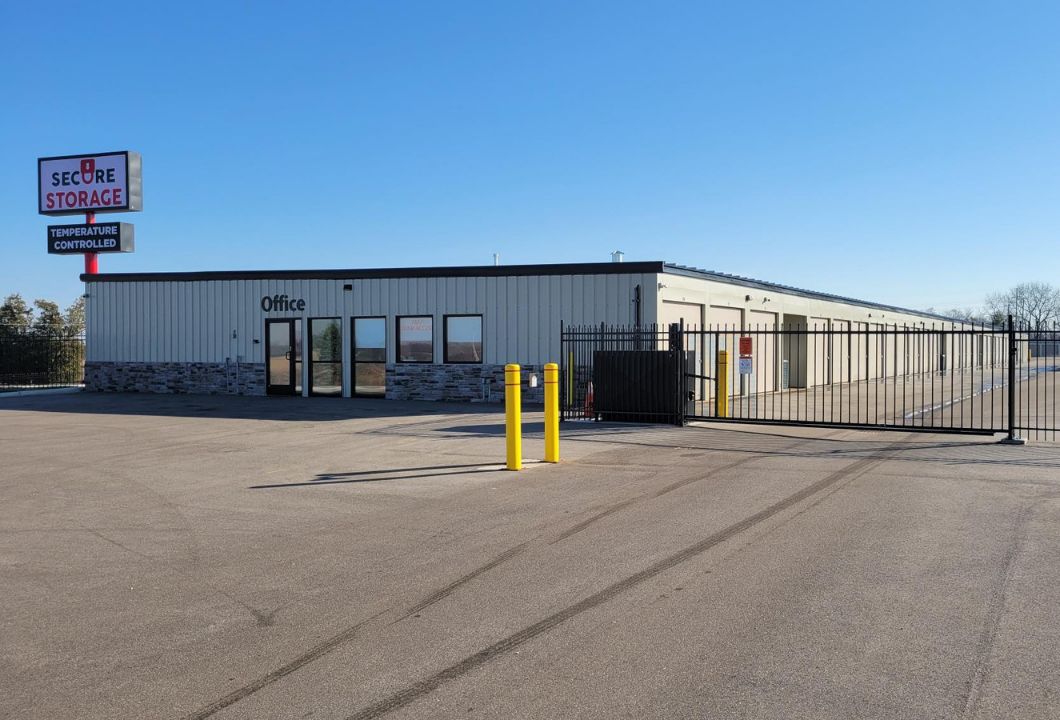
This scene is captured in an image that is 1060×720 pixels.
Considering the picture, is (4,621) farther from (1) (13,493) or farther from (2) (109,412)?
(2) (109,412)

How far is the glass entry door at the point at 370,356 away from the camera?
85.9ft

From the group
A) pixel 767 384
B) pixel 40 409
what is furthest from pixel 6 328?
pixel 767 384

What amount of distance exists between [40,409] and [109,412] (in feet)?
8.51

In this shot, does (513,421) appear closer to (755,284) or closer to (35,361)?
(755,284)

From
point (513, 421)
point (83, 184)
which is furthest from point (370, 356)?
point (83, 184)

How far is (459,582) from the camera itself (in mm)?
6469

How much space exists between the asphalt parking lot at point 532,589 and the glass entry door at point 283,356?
48.1ft

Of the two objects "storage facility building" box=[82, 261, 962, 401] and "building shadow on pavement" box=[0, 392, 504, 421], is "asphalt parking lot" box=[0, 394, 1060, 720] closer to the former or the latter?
"building shadow on pavement" box=[0, 392, 504, 421]

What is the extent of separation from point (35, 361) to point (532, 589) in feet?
121

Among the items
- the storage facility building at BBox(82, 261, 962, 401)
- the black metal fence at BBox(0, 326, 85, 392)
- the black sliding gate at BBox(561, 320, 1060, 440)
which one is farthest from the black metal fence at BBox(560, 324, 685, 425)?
the black metal fence at BBox(0, 326, 85, 392)

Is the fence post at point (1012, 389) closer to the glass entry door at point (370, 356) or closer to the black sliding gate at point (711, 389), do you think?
the black sliding gate at point (711, 389)

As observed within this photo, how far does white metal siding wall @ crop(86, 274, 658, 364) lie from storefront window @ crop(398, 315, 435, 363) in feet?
0.71

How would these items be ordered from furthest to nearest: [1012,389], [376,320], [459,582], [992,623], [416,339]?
[376,320] < [416,339] < [1012,389] < [459,582] < [992,623]

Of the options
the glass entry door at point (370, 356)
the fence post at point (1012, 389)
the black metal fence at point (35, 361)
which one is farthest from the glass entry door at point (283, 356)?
the fence post at point (1012, 389)
